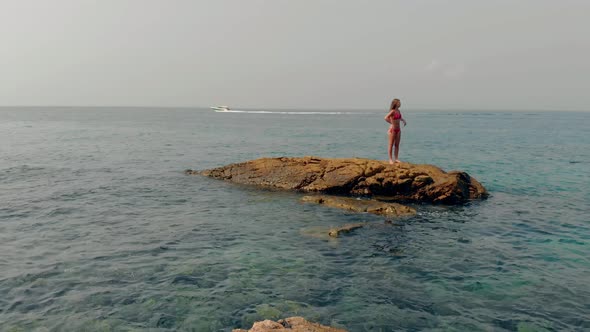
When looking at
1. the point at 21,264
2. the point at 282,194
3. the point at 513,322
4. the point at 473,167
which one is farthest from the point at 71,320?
the point at 473,167

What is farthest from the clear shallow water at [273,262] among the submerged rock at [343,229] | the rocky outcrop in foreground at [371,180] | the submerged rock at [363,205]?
the rocky outcrop in foreground at [371,180]

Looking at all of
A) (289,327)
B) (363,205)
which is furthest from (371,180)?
(289,327)

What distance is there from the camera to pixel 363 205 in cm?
1673

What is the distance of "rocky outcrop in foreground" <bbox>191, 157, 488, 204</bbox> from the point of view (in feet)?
59.3

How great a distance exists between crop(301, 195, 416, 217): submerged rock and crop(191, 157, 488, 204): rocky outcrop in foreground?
3.80 feet

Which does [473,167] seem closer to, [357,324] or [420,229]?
[420,229]

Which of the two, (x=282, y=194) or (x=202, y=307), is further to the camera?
(x=282, y=194)

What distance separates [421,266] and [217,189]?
12765 mm

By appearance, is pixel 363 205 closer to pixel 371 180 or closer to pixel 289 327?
pixel 371 180

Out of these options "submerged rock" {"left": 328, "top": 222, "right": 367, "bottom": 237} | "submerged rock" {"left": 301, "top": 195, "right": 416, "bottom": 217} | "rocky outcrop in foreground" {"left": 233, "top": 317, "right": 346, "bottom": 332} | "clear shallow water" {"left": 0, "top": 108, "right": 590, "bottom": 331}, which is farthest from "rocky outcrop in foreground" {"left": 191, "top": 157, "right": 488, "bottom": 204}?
"rocky outcrop in foreground" {"left": 233, "top": 317, "right": 346, "bottom": 332}

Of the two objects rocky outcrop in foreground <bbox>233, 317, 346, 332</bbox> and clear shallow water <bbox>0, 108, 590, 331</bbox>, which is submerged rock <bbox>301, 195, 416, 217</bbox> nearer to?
clear shallow water <bbox>0, 108, 590, 331</bbox>

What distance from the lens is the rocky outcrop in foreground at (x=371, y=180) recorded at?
18.1 meters

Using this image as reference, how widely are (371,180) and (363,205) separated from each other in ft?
7.12

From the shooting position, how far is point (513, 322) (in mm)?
7961
